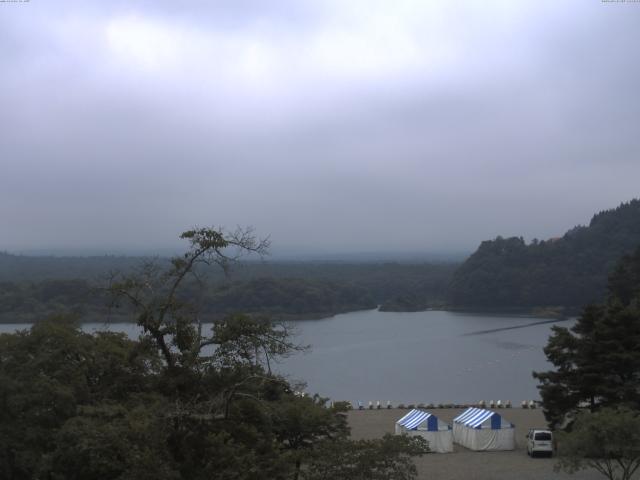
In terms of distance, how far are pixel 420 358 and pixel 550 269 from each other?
84.7ft

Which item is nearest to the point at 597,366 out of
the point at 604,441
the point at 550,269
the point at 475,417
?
the point at 475,417

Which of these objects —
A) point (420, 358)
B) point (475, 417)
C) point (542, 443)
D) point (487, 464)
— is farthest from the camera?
point (420, 358)

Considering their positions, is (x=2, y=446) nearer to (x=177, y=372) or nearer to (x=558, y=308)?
(x=177, y=372)

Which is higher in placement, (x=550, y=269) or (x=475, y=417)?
(x=550, y=269)

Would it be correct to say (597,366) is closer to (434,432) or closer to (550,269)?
(434,432)

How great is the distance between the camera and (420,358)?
32.0 metres

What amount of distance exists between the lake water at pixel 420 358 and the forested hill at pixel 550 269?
560cm

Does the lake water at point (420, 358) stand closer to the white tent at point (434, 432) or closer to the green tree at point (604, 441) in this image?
the white tent at point (434, 432)

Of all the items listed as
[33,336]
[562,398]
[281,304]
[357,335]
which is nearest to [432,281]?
[281,304]

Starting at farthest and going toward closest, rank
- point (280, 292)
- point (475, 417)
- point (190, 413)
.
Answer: point (280, 292) → point (475, 417) → point (190, 413)

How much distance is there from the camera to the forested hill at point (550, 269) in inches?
2069

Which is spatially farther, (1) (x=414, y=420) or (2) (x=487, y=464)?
(1) (x=414, y=420)

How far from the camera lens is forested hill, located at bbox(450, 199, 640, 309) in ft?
172

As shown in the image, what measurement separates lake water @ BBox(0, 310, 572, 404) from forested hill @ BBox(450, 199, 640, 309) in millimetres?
5604
